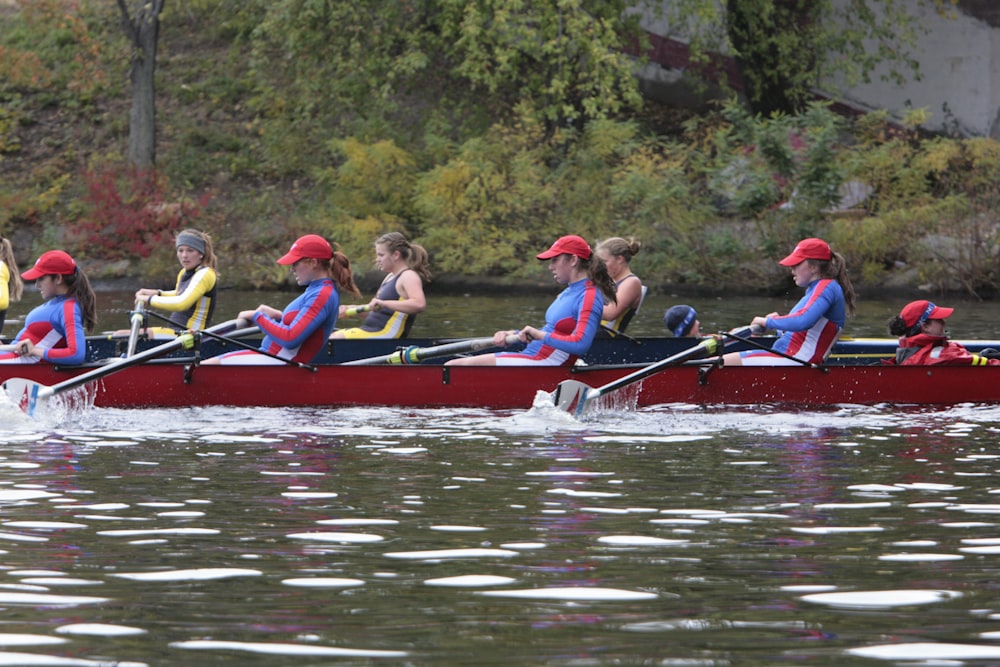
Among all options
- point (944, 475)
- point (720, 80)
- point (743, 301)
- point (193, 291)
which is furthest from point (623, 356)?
point (720, 80)

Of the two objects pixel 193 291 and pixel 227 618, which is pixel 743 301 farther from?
pixel 227 618

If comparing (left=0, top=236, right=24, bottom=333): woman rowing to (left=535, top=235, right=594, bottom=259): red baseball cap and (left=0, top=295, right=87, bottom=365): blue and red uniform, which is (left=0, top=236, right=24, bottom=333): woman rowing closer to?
(left=0, top=295, right=87, bottom=365): blue and red uniform

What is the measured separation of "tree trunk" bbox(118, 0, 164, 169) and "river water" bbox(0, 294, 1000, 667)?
74.9 feet

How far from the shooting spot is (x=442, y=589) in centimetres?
694

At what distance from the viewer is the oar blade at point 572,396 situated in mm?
12750

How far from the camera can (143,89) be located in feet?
115

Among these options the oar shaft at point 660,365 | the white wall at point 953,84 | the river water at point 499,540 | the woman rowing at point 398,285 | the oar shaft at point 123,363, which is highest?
the white wall at point 953,84

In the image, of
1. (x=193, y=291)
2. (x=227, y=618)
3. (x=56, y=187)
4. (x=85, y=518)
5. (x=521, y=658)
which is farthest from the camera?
(x=56, y=187)

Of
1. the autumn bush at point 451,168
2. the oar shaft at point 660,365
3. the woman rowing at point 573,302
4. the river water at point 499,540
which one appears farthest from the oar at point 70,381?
the autumn bush at point 451,168

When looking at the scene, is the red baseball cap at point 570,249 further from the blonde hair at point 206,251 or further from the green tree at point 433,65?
the green tree at point 433,65

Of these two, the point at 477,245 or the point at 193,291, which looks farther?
the point at 477,245

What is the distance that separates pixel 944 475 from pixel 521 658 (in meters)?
4.94

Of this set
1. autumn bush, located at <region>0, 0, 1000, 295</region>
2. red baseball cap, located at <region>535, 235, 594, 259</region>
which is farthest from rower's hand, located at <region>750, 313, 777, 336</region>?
autumn bush, located at <region>0, 0, 1000, 295</region>

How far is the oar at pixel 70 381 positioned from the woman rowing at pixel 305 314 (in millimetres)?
361
